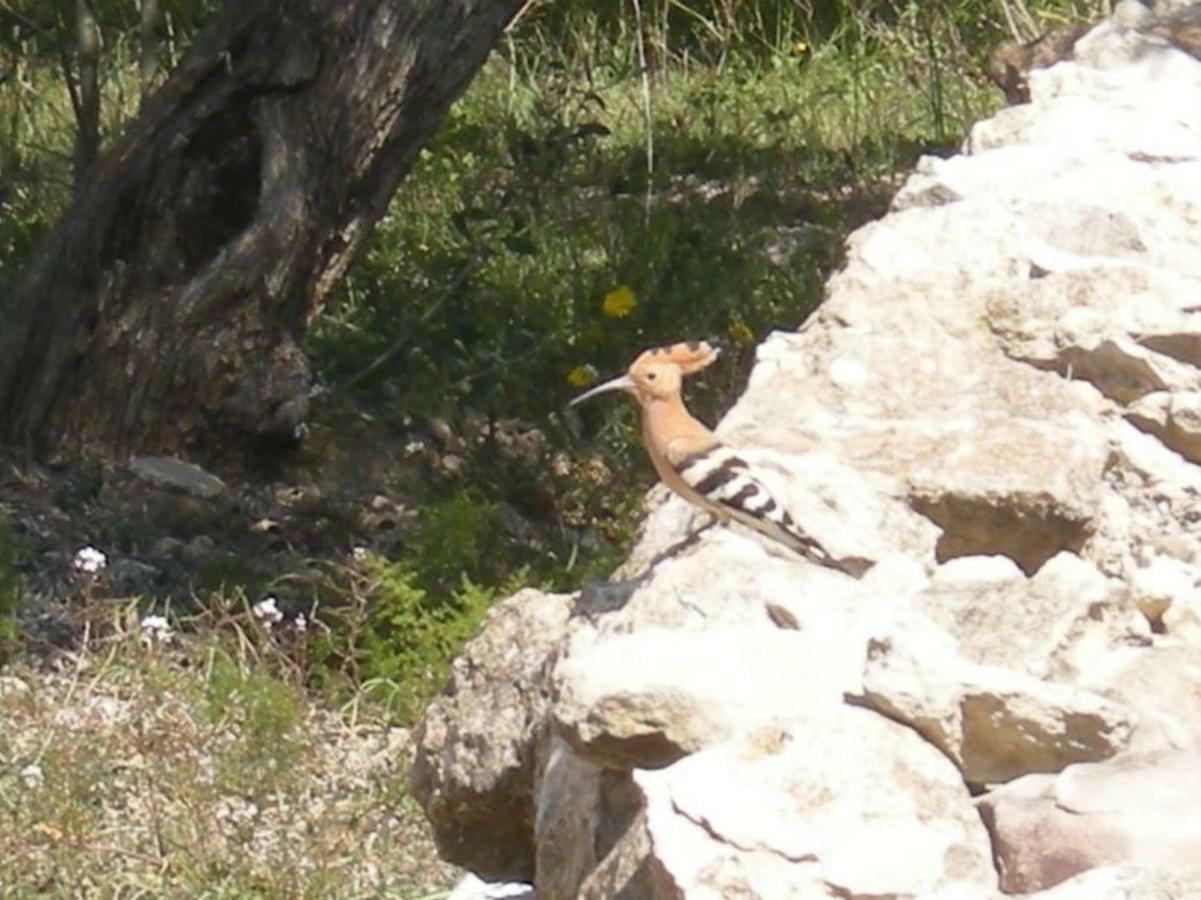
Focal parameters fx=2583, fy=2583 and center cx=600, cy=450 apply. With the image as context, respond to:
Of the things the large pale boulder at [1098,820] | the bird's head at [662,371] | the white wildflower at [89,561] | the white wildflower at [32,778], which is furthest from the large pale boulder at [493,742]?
the white wildflower at [89,561]

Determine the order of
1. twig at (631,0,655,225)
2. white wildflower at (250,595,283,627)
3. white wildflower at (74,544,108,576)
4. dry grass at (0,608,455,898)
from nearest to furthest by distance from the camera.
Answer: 1. dry grass at (0,608,455,898)
2. white wildflower at (74,544,108,576)
3. white wildflower at (250,595,283,627)
4. twig at (631,0,655,225)

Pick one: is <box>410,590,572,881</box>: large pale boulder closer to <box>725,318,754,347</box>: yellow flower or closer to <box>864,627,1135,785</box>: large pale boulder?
<box>864,627,1135,785</box>: large pale boulder


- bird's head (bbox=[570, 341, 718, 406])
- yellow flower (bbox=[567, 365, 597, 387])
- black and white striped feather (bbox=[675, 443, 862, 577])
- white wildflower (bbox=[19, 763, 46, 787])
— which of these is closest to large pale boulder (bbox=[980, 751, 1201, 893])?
black and white striped feather (bbox=[675, 443, 862, 577])

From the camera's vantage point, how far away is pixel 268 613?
16.2ft

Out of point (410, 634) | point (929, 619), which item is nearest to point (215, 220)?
point (410, 634)

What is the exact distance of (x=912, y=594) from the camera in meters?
2.69

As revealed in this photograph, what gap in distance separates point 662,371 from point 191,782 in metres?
1.41

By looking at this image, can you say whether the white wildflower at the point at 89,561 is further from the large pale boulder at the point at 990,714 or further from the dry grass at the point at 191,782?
the large pale boulder at the point at 990,714

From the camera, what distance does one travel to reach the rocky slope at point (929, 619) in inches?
88.4

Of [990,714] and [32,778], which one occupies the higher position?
[990,714]

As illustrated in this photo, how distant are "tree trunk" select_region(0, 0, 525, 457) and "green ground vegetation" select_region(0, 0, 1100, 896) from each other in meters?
0.27

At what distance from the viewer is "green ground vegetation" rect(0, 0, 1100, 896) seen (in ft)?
14.4

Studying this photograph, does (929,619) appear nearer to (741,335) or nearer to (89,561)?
(89,561)

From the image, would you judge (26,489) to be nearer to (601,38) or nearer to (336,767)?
(336,767)
